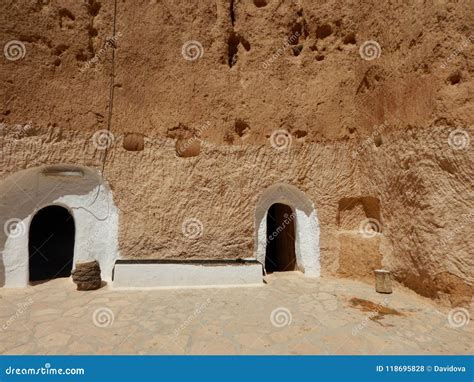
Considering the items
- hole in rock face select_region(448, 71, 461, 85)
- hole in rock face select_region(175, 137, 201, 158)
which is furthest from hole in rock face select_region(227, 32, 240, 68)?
hole in rock face select_region(448, 71, 461, 85)

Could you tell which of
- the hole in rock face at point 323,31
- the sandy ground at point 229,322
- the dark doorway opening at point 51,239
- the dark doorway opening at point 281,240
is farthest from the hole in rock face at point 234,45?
the dark doorway opening at point 51,239

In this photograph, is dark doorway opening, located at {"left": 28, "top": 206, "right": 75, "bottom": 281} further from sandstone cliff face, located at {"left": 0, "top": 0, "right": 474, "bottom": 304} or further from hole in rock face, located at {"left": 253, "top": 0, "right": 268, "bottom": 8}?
hole in rock face, located at {"left": 253, "top": 0, "right": 268, "bottom": 8}

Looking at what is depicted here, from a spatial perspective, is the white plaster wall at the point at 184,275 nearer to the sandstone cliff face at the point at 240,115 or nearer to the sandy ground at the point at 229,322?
the sandy ground at the point at 229,322

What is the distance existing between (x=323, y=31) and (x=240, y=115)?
3122 millimetres

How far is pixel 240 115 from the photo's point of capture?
8188mm

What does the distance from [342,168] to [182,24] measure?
535 centimetres

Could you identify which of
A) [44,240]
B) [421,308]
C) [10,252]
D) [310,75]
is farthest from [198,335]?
[44,240]

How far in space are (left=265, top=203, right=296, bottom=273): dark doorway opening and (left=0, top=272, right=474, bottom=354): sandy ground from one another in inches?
85.6

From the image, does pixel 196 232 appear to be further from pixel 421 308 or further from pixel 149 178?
pixel 421 308

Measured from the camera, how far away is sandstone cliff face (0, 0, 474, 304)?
21.8 feet

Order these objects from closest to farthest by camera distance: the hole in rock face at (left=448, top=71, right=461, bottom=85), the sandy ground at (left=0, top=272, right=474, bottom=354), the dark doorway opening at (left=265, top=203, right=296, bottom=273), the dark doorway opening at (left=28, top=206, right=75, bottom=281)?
the sandy ground at (left=0, top=272, right=474, bottom=354), the hole in rock face at (left=448, top=71, right=461, bottom=85), the dark doorway opening at (left=265, top=203, right=296, bottom=273), the dark doorway opening at (left=28, top=206, right=75, bottom=281)

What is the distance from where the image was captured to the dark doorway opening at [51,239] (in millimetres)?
10266

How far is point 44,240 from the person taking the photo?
35.2 ft

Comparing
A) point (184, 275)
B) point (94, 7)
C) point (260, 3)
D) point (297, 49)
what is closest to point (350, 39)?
point (297, 49)
